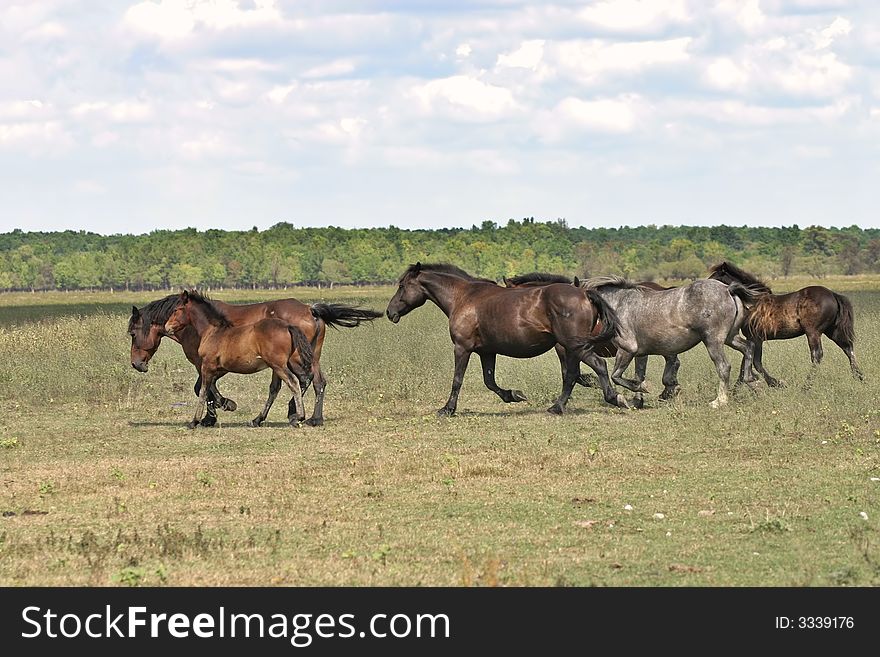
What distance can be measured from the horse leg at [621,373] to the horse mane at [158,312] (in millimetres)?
5994

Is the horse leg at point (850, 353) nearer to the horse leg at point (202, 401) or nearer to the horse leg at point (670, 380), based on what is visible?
the horse leg at point (670, 380)

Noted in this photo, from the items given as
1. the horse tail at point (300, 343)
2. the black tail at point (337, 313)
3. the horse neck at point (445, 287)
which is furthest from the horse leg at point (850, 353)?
the horse tail at point (300, 343)

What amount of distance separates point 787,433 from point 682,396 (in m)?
4.07

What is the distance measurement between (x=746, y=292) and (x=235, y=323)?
23.3 ft

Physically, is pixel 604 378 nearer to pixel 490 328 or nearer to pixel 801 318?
pixel 490 328

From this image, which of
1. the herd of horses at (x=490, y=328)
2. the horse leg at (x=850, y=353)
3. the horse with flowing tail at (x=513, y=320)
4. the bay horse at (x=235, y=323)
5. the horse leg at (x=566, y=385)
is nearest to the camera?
the herd of horses at (x=490, y=328)

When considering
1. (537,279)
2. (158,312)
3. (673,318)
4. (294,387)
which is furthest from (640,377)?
(158,312)

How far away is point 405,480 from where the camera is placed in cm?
1198

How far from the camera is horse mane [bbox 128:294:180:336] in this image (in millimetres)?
16656

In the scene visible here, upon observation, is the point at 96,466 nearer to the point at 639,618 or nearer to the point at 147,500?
the point at 147,500

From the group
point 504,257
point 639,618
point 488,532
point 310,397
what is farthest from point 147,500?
point 504,257

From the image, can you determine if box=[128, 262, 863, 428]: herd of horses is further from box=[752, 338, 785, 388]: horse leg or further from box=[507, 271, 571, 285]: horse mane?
box=[752, 338, 785, 388]: horse leg

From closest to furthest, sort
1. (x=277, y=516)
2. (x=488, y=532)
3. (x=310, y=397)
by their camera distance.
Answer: (x=488, y=532) < (x=277, y=516) < (x=310, y=397)

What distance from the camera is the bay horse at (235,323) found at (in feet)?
54.4
